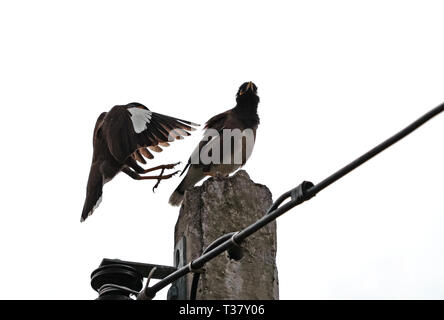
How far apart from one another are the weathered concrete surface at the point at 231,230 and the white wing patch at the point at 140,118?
98.2 inches

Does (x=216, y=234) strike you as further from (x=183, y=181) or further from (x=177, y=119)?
(x=183, y=181)

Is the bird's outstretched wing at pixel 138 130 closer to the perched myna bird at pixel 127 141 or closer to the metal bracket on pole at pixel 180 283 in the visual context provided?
the perched myna bird at pixel 127 141

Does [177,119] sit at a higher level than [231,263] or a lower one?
higher

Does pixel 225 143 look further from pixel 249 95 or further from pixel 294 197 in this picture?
pixel 294 197

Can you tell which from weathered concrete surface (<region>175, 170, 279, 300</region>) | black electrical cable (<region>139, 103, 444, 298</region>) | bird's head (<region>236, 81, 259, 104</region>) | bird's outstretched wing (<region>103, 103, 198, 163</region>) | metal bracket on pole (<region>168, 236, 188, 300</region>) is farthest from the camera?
bird's head (<region>236, 81, 259, 104</region>)

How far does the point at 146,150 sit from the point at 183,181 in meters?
0.87

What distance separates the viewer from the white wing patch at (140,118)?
6.36 meters

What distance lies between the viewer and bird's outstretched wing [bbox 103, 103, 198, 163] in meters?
6.25

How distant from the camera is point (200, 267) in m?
3.29

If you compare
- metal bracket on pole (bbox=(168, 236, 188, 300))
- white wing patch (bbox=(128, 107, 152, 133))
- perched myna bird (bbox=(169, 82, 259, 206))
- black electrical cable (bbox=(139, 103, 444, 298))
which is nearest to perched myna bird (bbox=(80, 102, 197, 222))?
white wing patch (bbox=(128, 107, 152, 133))

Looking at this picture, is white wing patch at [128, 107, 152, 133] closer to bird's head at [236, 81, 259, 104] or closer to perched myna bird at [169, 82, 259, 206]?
perched myna bird at [169, 82, 259, 206]

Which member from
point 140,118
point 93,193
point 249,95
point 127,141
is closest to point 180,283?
point 127,141
